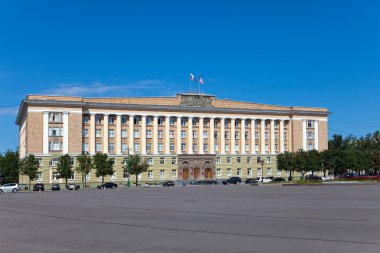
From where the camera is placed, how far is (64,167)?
3086 inches

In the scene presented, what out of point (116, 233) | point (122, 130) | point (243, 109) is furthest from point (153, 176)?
point (116, 233)

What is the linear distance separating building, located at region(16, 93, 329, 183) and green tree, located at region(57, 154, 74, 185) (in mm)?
5771

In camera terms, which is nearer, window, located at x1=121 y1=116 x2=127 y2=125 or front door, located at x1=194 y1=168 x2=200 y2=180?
window, located at x1=121 y1=116 x2=127 y2=125

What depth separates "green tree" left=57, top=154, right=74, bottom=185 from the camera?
78438 mm

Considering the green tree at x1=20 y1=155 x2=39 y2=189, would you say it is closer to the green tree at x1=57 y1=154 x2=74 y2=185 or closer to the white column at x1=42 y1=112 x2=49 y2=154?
the green tree at x1=57 y1=154 x2=74 y2=185

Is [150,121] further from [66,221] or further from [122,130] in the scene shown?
[66,221]

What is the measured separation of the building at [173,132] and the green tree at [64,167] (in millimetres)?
5771

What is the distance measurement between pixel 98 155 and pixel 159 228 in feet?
221

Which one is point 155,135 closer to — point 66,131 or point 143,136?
point 143,136

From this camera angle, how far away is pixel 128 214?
69.2 ft

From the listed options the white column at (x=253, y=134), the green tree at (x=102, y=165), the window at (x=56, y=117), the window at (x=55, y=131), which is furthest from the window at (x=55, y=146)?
the white column at (x=253, y=134)

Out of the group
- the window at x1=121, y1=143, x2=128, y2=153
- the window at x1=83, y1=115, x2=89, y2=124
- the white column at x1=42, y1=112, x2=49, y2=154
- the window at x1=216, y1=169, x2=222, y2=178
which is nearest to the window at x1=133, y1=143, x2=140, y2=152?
the window at x1=121, y1=143, x2=128, y2=153

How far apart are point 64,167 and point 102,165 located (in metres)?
6.40

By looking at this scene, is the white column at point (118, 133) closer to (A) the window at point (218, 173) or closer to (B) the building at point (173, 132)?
(B) the building at point (173, 132)
